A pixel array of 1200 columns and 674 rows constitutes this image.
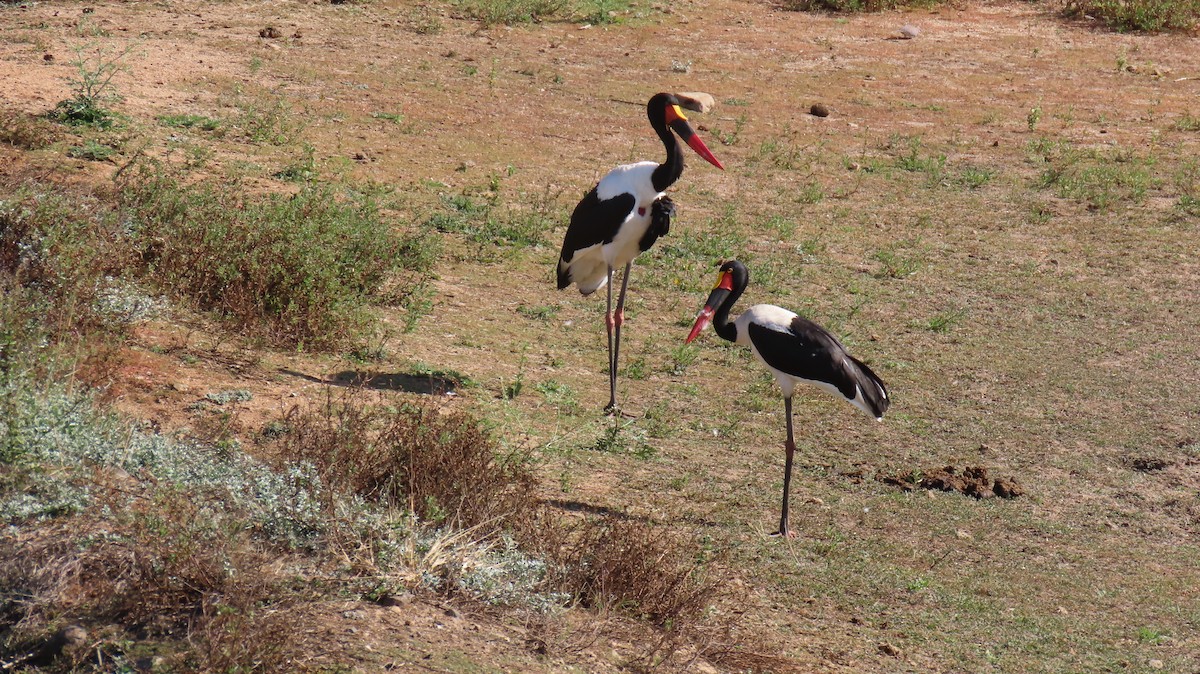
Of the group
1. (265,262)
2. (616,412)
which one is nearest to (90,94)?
(265,262)

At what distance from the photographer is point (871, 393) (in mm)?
6980

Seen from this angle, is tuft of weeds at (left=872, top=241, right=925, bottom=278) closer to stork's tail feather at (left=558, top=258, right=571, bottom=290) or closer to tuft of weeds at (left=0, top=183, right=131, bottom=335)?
stork's tail feather at (left=558, top=258, right=571, bottom=290)

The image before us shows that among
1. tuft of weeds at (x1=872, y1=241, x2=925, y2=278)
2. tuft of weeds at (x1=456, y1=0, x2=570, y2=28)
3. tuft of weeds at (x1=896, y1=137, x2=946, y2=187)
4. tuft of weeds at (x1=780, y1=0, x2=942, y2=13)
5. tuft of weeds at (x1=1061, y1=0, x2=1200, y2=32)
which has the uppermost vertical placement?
tuft of weeds at (x1=1061, y1=0, x2=1200, y2=32)

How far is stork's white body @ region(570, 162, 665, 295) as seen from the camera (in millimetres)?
8148

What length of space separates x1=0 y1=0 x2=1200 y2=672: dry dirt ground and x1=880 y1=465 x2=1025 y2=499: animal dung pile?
0.10m

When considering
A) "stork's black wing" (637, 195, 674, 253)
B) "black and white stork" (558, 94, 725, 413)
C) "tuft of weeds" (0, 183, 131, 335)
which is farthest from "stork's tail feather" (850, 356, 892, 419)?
"tuft of weeds" (0, 183, 131, 335)

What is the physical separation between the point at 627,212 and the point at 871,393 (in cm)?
203

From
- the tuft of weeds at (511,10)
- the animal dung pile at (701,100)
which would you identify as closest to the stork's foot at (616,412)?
the animal dung pile at (701,100)

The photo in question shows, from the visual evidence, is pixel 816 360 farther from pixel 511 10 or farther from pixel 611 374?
pixel 511 10

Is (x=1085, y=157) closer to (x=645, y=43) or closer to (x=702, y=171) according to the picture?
(x=702, y=171)

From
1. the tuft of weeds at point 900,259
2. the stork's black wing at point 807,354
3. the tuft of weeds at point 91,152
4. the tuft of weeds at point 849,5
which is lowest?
the tuft of weeds at point 900,259

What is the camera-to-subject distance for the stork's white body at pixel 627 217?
815 cm

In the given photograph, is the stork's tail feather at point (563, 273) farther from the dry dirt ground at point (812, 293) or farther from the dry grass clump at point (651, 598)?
the dry grass clump at point (651, 598)

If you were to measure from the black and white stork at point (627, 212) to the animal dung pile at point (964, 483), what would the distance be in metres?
1.79
